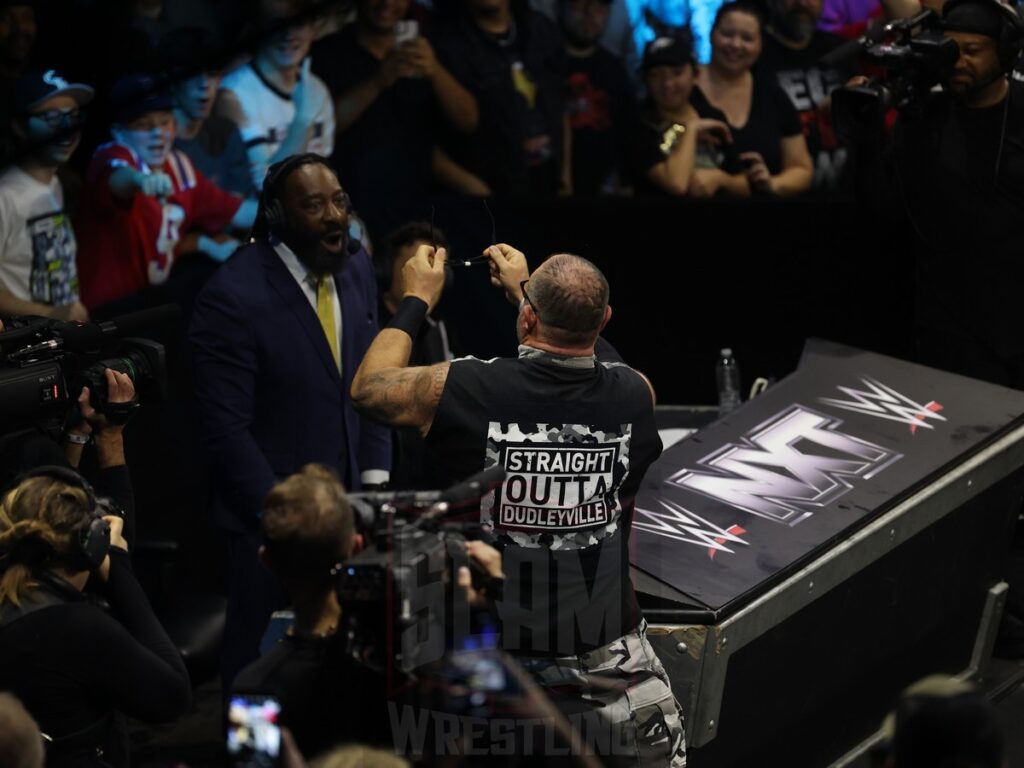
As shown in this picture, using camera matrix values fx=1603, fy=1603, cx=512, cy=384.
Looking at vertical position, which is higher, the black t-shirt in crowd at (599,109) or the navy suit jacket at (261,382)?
the black t-shirt in crowd at (599,109)

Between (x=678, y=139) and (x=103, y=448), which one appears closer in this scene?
(x=103, y=448)

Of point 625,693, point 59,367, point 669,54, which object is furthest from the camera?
point 669,54

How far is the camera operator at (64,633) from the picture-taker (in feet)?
10.5

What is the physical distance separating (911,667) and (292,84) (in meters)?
3.25

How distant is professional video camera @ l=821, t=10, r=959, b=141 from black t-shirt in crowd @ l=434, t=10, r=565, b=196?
5.39ft

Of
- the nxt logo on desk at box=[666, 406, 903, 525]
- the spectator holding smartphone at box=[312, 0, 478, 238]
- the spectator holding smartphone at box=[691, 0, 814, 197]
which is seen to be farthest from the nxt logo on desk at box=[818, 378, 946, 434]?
the spectator holding smartphone at box=[312, 0, 478, 238]

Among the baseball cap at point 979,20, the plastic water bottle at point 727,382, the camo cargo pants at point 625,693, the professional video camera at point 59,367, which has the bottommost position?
the plastic water bottle at point 727,382

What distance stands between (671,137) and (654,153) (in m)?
0.10

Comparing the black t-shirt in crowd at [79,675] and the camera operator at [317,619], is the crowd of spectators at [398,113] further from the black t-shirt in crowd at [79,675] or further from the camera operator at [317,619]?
the camera operator at [317,619]

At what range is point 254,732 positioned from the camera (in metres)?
2.69

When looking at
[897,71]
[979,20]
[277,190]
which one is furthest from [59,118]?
[979,20]

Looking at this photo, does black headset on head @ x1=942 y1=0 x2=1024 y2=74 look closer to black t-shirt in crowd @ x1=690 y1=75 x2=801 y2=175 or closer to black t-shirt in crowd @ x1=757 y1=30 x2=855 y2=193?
black t-shirt in crowd @ x1=690 y1=75 x2=801 y2=175

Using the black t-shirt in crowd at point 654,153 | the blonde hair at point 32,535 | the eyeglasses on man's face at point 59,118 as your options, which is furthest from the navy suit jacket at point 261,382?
the black t-shirt in crowd at point 654,153

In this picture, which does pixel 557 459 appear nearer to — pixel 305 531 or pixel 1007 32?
pixel 305 531
